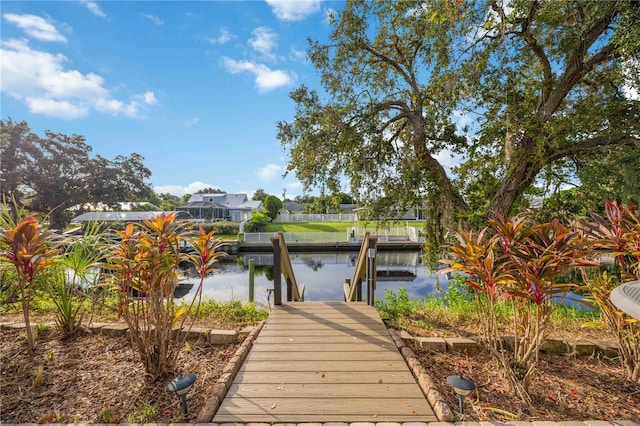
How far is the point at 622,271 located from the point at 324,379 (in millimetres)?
2612

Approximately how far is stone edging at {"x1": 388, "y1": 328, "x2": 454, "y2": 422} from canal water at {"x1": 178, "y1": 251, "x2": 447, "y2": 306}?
399 cm

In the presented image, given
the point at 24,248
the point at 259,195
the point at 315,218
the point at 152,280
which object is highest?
the point at 259,195

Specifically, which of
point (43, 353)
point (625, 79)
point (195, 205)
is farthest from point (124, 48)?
point (195, 205)

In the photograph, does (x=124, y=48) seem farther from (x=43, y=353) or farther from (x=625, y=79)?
(x=625, y=79)

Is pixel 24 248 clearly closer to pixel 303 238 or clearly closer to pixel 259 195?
pixel 303 238

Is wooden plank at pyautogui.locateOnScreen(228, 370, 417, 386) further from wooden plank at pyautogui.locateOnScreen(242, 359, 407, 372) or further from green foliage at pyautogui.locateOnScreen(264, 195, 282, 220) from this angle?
green foliage at pyautogui.locateOnScreen(264, 195, 282, 220)

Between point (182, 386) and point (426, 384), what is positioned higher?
point (182, 386)

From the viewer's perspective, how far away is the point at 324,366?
7.16 feet

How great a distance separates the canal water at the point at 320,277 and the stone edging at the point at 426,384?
3992mm

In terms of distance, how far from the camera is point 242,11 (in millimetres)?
4637

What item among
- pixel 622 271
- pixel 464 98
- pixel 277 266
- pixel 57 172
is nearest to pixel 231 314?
pixel 277 266

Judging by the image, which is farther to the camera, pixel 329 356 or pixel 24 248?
pixel 329 356

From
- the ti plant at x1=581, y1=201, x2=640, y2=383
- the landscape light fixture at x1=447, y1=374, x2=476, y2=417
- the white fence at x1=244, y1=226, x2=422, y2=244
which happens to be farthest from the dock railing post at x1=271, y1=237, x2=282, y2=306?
the white fence at x1=244, y1=226, x2=422, y2=244

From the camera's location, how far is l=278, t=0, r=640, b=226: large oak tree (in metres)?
3.55
